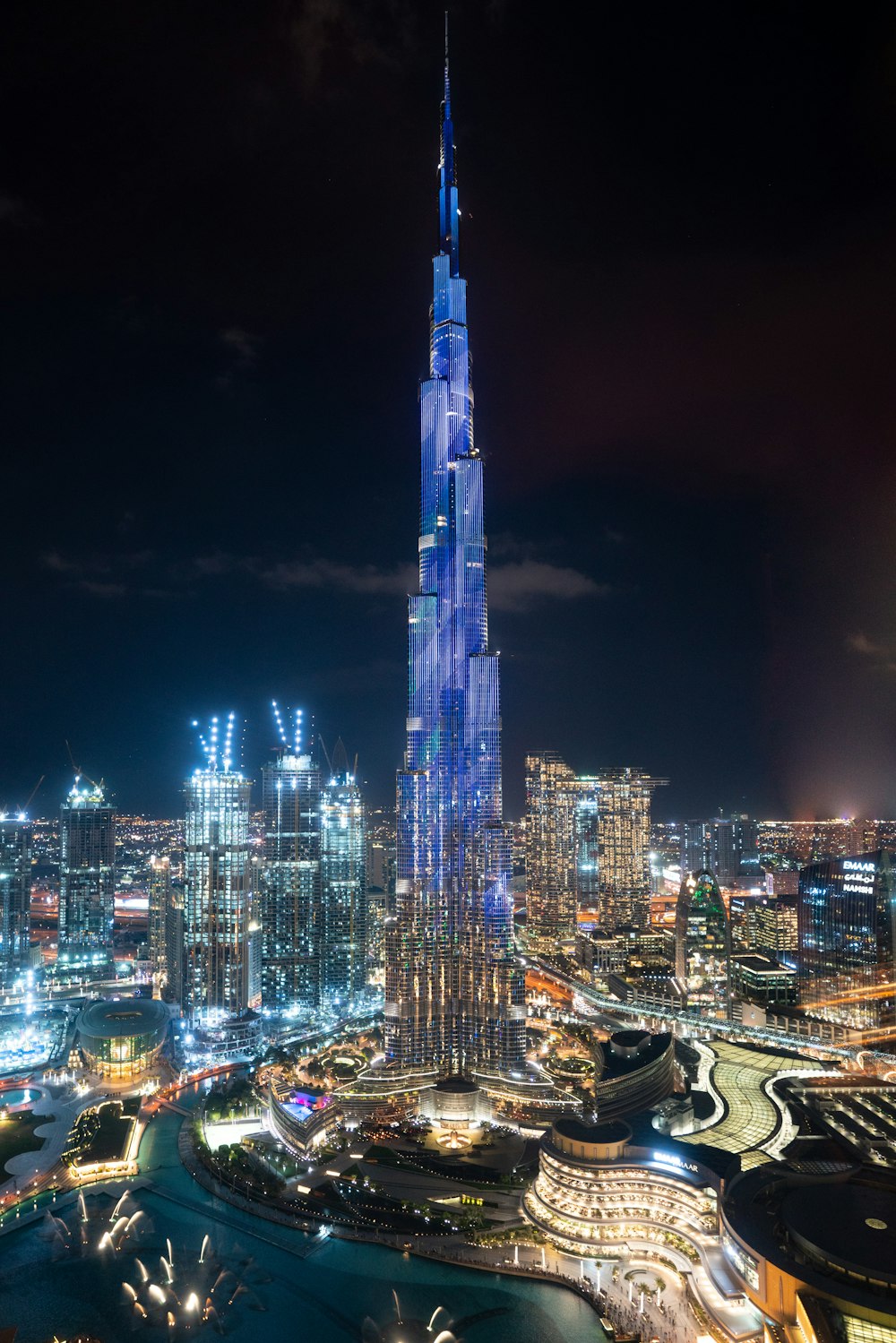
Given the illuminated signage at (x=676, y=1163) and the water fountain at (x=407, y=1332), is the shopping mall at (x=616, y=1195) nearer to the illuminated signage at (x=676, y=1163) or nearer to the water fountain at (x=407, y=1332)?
the illuminated signage at (x=676, y=1163)

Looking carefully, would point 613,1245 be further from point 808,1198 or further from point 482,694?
point 482,694

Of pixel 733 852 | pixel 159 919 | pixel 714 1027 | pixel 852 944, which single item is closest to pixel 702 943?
pixel 714 1027

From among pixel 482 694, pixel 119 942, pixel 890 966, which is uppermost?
pixel 482 694

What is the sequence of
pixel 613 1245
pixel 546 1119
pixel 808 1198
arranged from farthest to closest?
pixel 546 1119 → pixel 613 1245 → pixel 808 1198

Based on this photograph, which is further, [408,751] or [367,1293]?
[408,751]

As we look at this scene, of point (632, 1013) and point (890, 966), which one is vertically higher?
point (890, 966)

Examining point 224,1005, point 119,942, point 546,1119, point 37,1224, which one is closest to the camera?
point 37,1224

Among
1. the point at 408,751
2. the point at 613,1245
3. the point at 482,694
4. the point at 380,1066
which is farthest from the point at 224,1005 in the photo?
the point at 613,1245

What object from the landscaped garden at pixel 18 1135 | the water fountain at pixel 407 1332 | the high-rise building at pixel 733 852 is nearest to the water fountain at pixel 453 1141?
the water fountain at pixel 407 1332

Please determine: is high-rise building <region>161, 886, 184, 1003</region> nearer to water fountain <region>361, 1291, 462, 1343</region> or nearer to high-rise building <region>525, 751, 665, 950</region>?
high-rise building <region>525, 751, 665, 950</region>
